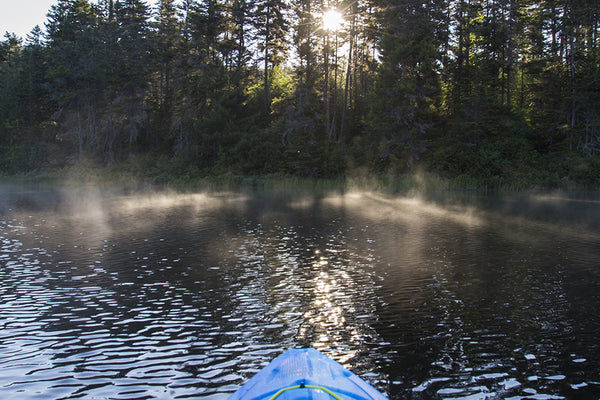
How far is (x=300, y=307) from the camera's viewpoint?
37.0 ft

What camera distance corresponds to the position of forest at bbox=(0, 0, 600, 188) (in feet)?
160

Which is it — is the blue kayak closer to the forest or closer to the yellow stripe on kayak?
the yellow stripe on kayak

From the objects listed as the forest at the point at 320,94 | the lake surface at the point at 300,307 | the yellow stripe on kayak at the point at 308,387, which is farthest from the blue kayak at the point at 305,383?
the forest at the point at 320,94

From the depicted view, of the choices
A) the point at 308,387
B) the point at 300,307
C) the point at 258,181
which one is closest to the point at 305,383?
the point at 308,387

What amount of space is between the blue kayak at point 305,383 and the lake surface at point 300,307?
233cm

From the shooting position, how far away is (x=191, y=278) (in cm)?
1416

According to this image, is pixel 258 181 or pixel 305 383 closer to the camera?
pixel 305 383

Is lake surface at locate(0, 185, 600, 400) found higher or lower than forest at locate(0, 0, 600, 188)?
lower

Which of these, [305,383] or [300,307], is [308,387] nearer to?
[305,383]

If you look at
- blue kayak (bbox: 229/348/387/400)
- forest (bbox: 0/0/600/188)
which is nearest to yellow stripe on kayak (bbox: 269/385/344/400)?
blue kayak (bbox: 229/348/387/400)

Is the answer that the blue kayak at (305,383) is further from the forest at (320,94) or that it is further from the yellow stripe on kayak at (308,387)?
the forest at (320,94)

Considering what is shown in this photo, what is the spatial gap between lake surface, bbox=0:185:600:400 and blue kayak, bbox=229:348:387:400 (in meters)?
2.33

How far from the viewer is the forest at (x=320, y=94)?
48781 millimetres

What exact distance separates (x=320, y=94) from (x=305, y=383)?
5159cm
